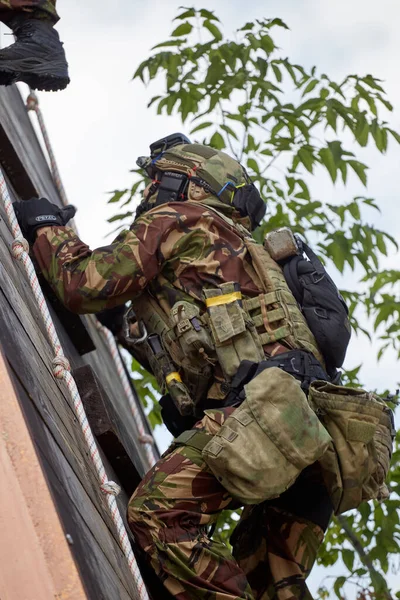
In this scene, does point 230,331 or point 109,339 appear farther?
point 109,339

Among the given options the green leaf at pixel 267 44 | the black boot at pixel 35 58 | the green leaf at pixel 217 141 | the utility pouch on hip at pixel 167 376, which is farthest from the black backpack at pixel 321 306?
the green leaf at pixel 267 44

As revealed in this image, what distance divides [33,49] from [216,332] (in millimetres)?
1561

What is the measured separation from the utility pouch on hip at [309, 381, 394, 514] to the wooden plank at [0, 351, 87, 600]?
5.74ft

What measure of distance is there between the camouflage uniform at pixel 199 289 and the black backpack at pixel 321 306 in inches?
7.8

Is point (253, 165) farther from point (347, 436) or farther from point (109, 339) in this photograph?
point (347, 436)

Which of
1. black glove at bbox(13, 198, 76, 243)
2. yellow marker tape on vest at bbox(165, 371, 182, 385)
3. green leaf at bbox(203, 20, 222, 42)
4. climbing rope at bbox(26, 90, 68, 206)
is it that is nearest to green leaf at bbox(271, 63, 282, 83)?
green leaf at bbox(203, 20, 222, 42)

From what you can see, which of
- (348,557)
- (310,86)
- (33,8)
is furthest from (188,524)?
(310,86)

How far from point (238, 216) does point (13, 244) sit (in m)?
1.29

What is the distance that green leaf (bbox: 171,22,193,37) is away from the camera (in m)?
7.37

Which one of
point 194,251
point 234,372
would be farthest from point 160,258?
point 234,372

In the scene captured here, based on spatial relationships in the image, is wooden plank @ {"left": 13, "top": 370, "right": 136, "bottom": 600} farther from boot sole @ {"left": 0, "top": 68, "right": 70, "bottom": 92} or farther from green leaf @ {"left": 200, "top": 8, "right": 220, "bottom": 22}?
green leaf @ {"left": 200, "top": 8, "right": 220, "bottom": 22}

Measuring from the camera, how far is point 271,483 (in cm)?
397

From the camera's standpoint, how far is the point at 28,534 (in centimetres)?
260

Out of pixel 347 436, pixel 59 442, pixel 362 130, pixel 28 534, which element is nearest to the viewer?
pixel 28 534
